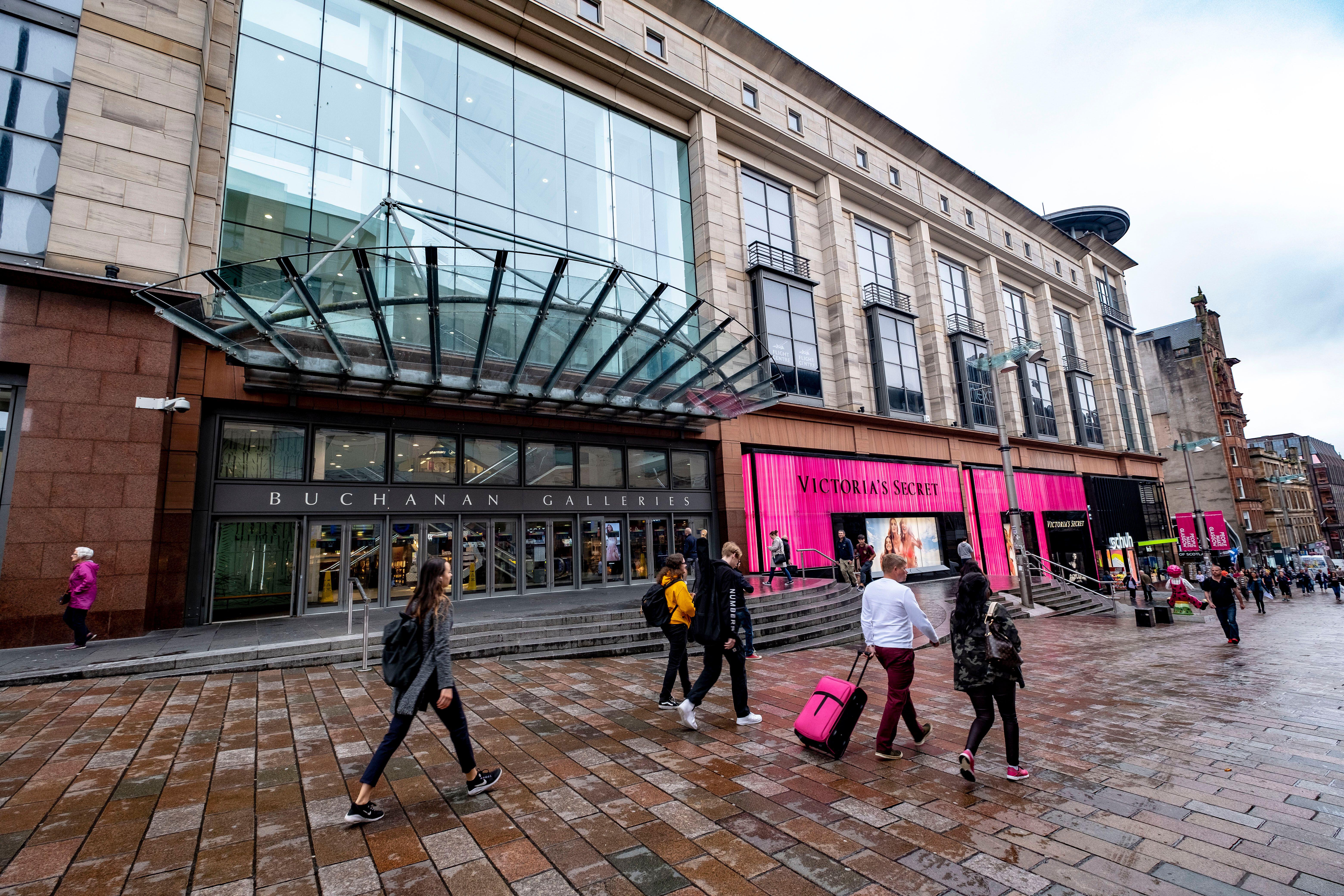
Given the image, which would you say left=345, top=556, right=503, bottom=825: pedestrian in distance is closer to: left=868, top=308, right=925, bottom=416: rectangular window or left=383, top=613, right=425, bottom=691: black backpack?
left=383, top=613, right=425, bottom=691: black backpack

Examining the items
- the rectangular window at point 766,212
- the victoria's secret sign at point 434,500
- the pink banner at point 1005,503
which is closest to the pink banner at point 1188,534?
the pink banner at point 1005,503

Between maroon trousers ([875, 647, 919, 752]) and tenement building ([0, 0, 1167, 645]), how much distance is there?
911 centimetres

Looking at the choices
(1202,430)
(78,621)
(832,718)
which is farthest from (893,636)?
(1202,430)

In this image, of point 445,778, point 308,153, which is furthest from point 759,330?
point 445,778

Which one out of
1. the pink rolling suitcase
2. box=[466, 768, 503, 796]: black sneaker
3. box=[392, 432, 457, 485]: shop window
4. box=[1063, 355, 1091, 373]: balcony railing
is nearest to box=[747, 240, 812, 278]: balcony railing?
box=[392, 432, 457, 485]: shop window

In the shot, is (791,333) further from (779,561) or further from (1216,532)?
Result: (1216,532)

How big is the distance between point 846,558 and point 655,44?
1908 cm

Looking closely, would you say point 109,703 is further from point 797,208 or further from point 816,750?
point 797,208

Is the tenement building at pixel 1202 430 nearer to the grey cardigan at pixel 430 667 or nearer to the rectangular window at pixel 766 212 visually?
the rectangular window at pixel 766 212

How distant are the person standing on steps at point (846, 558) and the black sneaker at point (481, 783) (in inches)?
507

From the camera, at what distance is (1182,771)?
4.74 meters

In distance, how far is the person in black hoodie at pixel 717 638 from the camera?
5.64m

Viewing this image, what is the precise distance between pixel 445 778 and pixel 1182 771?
5969mm

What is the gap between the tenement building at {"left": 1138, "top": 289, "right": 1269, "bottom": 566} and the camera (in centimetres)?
4991
